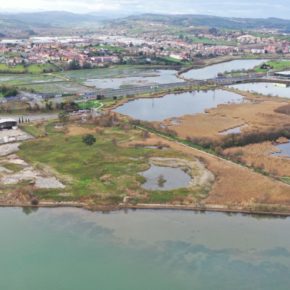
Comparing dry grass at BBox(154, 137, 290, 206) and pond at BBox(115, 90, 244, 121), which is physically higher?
dry grass at BBox(154, 137, 290, 206)

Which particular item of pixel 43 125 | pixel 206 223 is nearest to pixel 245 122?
pixel 43 125

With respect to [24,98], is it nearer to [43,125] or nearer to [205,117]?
[43,125]

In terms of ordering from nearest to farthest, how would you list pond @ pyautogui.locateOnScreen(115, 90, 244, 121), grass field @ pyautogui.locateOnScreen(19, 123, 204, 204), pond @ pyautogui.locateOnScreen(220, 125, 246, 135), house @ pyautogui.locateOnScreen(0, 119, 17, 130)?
grass field @ pyautogui.locateOnScreen(19, 123, 204, 204) → house @ pyautogui.locateOnScreen(0, 119, 17, 130) → pond @ pyautogui.locateOnScreen(220, 125, 246, 135) → pond @ pyautogui.locateOnScreen(115, 90, 244, 121)

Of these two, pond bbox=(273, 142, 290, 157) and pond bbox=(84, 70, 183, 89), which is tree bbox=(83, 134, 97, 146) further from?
pond bbox=(84, 70, 183, 89)

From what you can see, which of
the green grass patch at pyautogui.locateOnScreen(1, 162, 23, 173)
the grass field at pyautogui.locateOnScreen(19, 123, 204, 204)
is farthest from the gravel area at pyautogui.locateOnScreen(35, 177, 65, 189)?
the green grass patch at pyautogui.locateOnScreen(1, 162, 23, 173)

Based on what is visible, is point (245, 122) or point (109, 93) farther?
point (109, 93)

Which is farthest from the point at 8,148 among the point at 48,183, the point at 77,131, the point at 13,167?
the point at 48,183

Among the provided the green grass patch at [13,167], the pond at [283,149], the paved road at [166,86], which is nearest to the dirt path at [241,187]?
the pond at [283,149]
